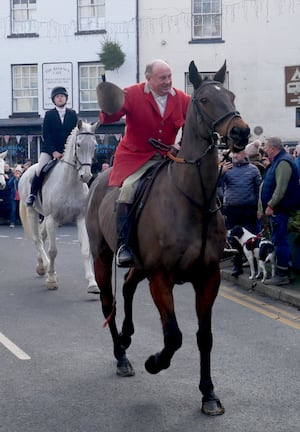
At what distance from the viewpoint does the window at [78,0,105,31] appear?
3112 cm

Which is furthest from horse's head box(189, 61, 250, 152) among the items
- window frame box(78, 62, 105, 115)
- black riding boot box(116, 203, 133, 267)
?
window frame box(78, 62, 105, 115)

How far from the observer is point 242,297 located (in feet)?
34.9

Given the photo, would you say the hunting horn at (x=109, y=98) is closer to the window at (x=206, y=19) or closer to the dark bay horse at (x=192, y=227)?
the dark bay horse at (x=192, y=227)

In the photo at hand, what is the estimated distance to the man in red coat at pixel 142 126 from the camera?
242 inches

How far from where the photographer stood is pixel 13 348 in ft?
24.6

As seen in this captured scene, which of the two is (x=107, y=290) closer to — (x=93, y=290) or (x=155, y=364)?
(x=155, y=364)

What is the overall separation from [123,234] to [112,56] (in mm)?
24774

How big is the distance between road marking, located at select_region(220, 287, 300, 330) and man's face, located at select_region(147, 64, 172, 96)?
3.69 metres

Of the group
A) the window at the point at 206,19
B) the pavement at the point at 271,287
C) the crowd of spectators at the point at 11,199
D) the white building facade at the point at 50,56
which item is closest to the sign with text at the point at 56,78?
the white building facade at the point at 50,56

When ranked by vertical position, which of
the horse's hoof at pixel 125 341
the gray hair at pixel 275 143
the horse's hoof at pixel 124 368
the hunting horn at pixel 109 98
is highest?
the hunting horn at pixel 109 98

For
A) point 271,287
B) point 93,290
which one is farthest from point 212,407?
point 271,287

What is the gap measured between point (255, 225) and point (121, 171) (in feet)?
21.4

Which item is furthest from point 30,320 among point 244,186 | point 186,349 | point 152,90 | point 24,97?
point 24,97

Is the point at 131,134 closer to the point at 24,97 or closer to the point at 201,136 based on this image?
the point at 201,136
